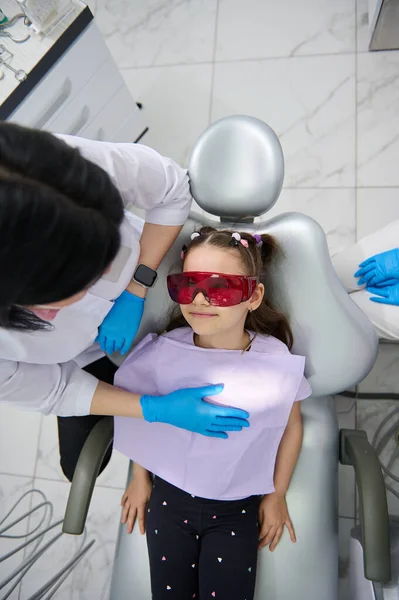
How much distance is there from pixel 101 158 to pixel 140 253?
25 cm

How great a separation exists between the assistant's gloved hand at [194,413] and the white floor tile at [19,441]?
3.29ft

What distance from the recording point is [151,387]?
131 cm

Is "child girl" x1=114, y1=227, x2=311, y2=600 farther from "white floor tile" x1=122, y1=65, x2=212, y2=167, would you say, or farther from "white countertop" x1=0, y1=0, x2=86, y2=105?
"white floor tile" x1=122, y1=65, x2=212, y2=167

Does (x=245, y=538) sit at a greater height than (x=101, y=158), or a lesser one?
lesser

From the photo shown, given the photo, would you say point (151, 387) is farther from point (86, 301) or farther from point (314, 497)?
point (314, 497)

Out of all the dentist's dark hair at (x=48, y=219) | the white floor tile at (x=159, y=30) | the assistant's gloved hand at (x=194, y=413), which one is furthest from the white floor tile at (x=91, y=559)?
the white floor tile at (x=159, y=30)

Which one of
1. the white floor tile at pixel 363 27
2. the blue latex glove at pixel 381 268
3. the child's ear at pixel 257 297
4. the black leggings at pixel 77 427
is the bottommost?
the blue latex glove at pixel 381 268

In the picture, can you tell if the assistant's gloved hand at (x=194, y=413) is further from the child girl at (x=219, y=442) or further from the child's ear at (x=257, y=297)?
the child's ear at (x=257, y=297)

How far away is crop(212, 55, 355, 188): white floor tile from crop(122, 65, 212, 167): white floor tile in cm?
7

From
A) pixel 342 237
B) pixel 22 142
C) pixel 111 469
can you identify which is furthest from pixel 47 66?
pixel 111 469

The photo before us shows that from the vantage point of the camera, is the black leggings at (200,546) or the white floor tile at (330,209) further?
the white floor tile at (330,209)

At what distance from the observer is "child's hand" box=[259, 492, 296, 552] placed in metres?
1.22

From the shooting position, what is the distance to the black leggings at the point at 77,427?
1.40 m

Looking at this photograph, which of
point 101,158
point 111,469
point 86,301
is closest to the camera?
point 101,158
